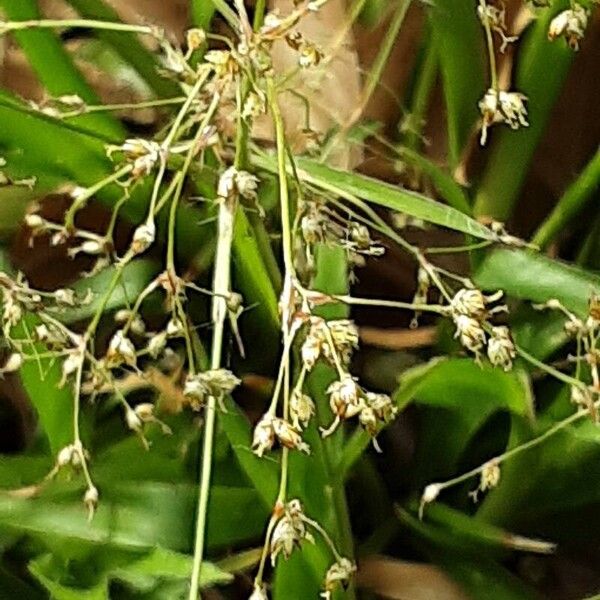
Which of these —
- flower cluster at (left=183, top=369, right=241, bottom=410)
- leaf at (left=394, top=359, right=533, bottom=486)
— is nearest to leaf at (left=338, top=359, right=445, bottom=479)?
leaf at (left=394, top=359, right=533, bottom=486)

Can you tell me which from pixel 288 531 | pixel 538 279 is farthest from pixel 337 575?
pixel 538 279

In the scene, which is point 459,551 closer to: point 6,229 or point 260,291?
point 260,291

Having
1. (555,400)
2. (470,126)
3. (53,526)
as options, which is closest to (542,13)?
(470,126)

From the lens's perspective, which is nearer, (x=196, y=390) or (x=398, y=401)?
(x=196, y=390)

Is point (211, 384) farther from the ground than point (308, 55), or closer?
closer

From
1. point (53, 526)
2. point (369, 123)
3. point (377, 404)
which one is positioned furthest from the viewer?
point (369, 123)

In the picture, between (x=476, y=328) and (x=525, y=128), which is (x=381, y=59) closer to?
(x=525, y=128)

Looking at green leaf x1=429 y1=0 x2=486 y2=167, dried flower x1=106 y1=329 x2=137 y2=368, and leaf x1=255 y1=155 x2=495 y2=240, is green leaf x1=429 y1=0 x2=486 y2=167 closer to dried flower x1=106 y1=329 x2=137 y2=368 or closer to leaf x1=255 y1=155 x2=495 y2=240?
leaf x1=255 y1=155 x2=495 y2=240
